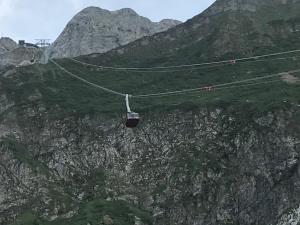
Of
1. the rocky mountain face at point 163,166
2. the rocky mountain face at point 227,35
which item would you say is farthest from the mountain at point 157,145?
the rocky mountain face at point 227,35

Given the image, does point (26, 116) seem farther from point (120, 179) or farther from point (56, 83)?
point (120, 179)

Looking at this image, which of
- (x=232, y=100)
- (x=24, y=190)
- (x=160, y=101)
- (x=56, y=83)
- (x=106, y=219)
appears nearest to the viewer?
(x=106, y=219)

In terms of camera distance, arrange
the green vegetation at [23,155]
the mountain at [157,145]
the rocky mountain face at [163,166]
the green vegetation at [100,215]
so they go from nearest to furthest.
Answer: the green vegetation at [100,215] → the rocky mountain face at [163,166] → the mountain at [157,145] → the green vegetation at [23,155]

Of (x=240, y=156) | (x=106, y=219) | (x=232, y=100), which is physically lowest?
(x=106, y=219)

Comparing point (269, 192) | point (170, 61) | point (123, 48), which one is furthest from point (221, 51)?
point (269, 192)

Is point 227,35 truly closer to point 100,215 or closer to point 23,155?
point 23,155

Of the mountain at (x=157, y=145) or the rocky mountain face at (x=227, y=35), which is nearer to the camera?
the mountain at (x=157, y=145)

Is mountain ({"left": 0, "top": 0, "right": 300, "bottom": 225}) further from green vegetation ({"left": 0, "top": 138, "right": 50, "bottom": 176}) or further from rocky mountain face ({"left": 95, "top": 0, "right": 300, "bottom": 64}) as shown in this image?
rocky mountain face ({"left": 95, "top": 0, "right": 300, "bottom": 64})

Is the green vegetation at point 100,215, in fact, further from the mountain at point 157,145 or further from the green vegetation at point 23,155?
the green vegetation at point 23,155

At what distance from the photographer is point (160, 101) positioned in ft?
404

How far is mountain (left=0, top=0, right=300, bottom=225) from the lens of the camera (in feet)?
311

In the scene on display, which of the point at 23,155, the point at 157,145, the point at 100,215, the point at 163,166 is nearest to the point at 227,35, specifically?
the point at 157,145

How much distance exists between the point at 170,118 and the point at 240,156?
706 inches

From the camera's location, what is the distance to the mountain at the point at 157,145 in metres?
94.8
